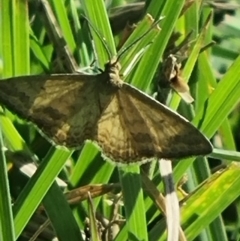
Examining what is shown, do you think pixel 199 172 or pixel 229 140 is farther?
pixel 229 140

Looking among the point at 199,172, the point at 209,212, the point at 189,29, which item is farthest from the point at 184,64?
the point at 209,212

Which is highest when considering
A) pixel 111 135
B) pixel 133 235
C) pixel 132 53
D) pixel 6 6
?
pixel 6 6

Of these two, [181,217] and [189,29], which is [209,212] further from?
[189,29]

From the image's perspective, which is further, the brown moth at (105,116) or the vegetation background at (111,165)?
the vegetation background at (111,165)

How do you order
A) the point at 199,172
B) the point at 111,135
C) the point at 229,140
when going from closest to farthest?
the point at 111,135 → the point at 199,172 → the point at 229,140

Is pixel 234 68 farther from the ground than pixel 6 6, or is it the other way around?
pixel 6 6
